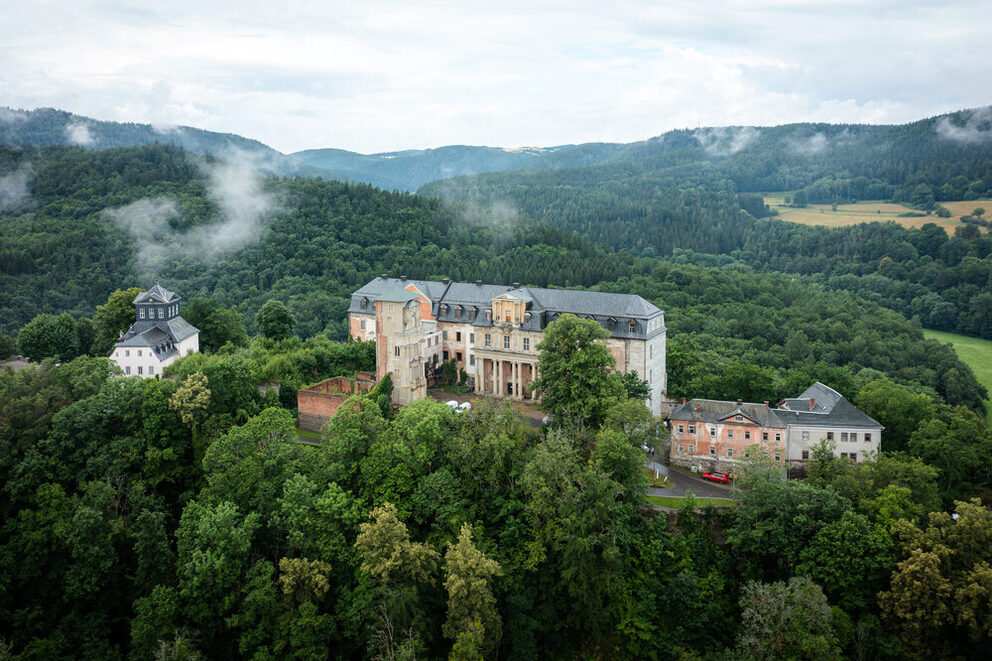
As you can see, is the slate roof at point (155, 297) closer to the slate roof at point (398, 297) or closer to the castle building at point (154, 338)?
the castle building at point (154, 338)

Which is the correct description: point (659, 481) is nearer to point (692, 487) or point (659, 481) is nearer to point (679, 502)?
point (692, 487)

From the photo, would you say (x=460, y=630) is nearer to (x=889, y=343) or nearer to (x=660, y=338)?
(x=660, y=338)

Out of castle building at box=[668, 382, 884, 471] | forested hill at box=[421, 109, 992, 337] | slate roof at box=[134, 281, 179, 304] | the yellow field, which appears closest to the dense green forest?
castle building at box=[668, 382, 884, 471]

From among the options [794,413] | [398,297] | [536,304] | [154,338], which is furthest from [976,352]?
[154,338]

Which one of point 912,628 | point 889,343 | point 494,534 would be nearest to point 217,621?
point 494,534

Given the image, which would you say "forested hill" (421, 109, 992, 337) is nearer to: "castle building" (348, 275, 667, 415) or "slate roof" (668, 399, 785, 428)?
"castle building" (348, 275, 667, 415)

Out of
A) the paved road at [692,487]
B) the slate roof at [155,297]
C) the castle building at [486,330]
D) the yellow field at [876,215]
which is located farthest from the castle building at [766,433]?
the yellow field at [876,215]
